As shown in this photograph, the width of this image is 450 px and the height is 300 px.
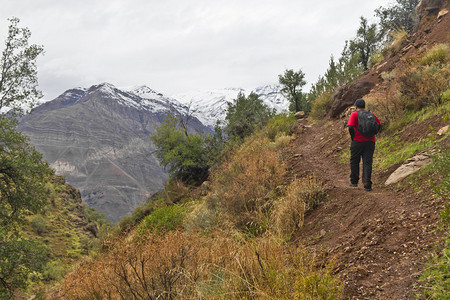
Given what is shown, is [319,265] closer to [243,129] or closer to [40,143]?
[243,129]

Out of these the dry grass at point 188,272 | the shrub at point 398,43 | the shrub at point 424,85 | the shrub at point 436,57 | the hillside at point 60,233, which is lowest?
the hillside at point 60,233

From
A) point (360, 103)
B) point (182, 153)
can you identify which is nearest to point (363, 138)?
point (360, 103)

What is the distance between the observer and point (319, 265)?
336cm

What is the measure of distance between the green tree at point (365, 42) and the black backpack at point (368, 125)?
26.7 m

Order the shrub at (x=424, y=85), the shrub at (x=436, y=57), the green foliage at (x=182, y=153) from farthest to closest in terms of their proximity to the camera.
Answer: the green foliage at (x=182, y=153)
the shrub at (x=436, y=57)
the shrub at (x=424, y=85)

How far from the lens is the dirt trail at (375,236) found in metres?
2.63

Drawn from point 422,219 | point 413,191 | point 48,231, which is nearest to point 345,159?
point 413,191

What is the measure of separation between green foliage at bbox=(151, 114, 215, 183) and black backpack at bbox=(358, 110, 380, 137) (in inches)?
598

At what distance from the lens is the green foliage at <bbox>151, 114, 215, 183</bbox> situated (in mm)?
21453

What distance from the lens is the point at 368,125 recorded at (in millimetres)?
6000

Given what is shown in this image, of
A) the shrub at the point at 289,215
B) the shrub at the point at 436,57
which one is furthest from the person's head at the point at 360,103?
the shrub at the point at 436,57

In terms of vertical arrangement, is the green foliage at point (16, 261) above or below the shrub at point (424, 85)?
A: below

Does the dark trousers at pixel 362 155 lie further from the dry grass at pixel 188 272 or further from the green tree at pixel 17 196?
the green tree at pixel 17 196

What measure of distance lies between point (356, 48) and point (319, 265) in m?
32.9
